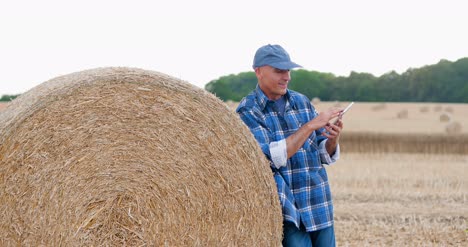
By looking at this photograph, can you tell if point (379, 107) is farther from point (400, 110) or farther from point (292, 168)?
point (292, 168)

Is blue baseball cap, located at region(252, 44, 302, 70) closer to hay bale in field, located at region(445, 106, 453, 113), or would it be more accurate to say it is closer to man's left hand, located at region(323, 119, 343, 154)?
man's left hand, located at region(323, 119, 343, 154)

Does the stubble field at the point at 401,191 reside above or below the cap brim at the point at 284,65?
below

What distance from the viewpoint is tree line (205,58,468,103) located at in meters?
31.4

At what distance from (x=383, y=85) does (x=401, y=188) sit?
72.0 ft

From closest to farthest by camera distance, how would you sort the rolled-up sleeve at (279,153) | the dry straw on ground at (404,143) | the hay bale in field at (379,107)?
the rolled-up sleeve at (279,153)
the dry straw on ground at (404,143)
the hay bale in field at (379,107)

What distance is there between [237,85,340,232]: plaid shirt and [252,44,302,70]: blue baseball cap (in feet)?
0.68

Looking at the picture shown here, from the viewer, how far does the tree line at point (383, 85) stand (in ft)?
103

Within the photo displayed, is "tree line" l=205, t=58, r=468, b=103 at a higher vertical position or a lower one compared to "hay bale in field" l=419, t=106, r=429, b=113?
higher

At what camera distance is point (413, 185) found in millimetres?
12945

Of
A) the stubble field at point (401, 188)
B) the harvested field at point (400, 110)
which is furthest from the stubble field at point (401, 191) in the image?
the harvested field at point (400, 110)

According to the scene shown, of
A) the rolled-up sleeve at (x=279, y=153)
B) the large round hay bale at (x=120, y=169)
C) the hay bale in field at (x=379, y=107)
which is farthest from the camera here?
the hay bale in field at (x=379, y=107)

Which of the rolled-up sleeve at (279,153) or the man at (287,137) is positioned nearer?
the rolled-up sleeve at (279,153)

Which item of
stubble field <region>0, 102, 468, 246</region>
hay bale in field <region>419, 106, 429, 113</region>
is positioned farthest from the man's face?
hay bale in field <region>419, 106, 429, 113</region>

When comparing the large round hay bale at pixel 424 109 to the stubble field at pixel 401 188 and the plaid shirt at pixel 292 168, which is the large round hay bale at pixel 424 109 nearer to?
the stubble field at pixel 401 188
